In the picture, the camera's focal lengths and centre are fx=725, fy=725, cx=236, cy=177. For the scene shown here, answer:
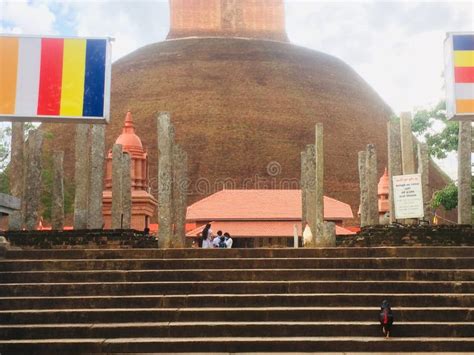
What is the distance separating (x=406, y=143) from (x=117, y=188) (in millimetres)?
5462

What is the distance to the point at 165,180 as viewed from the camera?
40.1ft

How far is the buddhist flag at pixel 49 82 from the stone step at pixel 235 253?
1883mm

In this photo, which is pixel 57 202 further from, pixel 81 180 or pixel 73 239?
pixel 73 239

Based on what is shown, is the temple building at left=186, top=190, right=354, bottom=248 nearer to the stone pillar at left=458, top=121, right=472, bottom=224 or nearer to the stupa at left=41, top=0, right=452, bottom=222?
the stupa at left=41, top=0, right=452, bottom=222

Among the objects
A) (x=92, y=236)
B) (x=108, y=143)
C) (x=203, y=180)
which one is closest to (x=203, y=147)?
(x=203, y=180)

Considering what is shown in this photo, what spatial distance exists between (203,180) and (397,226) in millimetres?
20647

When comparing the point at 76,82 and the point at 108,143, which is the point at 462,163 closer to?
the point at 76,82

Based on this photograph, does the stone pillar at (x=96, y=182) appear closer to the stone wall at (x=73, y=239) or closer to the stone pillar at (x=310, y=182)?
the stone wall at (x=73, y=239)

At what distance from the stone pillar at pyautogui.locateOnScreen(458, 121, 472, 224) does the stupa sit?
18.7 meters

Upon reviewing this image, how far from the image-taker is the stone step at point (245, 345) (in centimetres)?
776

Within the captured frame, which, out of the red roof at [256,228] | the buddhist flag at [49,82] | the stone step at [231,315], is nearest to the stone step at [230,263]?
the stone step at [231,315]

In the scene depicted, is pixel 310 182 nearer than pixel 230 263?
No

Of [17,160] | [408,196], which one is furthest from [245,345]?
[17,160]

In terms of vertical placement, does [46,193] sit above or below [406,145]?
above
